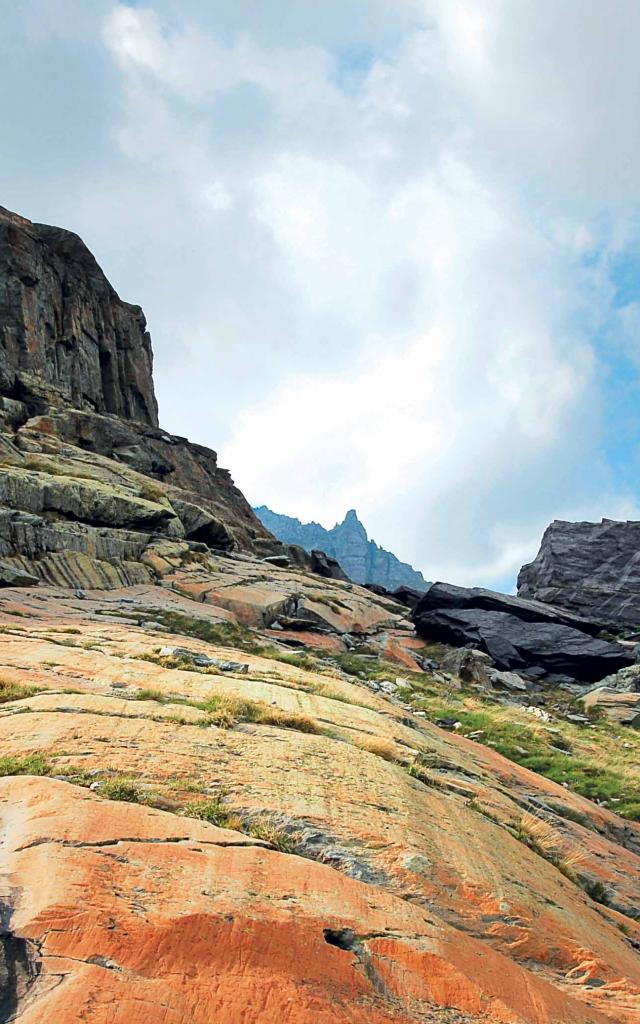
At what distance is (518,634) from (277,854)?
37296 millimetres

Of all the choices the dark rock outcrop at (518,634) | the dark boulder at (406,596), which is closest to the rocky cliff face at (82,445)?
the dark boulder at (406,596)

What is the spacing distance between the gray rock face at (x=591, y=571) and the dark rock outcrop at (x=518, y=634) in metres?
16.0

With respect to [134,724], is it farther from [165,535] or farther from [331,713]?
[165,535]

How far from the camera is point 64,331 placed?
237 ft

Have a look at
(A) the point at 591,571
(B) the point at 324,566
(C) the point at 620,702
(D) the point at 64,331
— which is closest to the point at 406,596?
(B) the point at 324,566

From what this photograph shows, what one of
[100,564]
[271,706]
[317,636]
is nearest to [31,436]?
[100,564]

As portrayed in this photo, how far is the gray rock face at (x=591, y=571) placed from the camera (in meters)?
59.4

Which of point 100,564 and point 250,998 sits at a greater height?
point 100,564

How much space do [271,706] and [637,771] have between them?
42.0 ft

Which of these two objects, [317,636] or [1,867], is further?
[317,636]

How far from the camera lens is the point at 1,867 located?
4.85 m

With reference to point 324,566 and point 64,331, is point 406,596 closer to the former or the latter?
point 324,566

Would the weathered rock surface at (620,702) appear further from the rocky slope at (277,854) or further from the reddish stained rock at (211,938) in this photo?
the reddish stained rock at (211,938)

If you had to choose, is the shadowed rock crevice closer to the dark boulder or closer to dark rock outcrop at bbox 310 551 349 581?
the dark boulder
